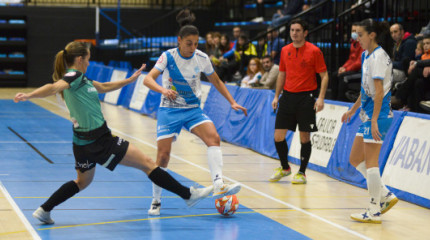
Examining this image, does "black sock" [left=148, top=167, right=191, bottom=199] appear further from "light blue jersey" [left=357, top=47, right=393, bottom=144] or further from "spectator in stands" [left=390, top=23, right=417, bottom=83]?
"spectator in stands" [left=390, top=23, right=417, bottom=83]

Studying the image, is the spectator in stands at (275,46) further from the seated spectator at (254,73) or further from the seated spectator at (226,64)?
the seated spectator at (226,64)

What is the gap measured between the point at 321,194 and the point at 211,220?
6.78 ft

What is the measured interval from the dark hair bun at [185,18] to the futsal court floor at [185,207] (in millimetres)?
6812

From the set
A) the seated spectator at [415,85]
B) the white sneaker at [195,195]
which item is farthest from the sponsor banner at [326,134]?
the white sneaker at [195,195]

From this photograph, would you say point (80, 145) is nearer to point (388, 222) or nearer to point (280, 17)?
point (388, 222)

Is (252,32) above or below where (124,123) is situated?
above

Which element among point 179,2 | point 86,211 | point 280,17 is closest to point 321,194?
point 86,211

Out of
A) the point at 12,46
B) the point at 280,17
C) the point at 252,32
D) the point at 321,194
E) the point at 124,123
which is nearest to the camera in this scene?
the point at 321,194

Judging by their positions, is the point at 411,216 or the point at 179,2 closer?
the point at 411,216

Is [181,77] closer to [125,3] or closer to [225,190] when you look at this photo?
[225,190]

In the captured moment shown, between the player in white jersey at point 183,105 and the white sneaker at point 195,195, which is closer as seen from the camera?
the white sneaker at point 195,195

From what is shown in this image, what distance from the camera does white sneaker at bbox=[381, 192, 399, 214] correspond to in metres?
7.02

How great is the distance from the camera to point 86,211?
279 inches

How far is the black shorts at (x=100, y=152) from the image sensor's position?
6.23 meters
